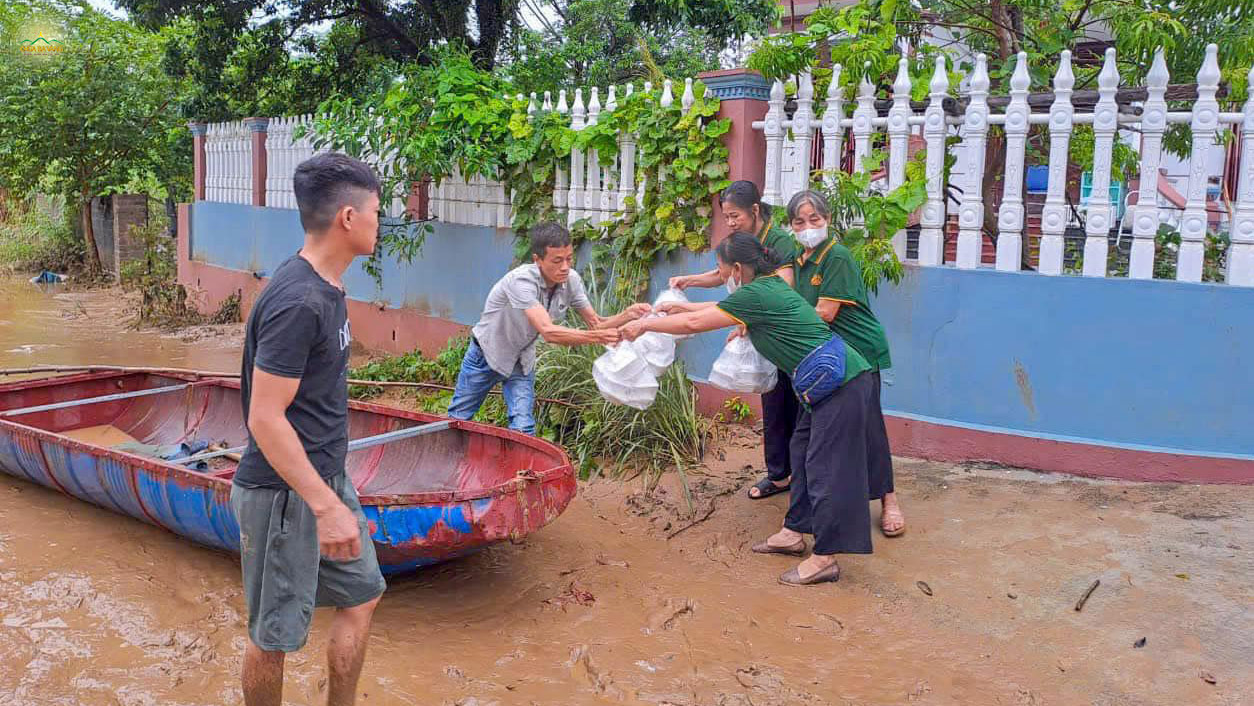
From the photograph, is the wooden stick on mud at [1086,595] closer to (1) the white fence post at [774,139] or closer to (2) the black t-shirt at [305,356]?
(2) the black t-shirt at [305,356]

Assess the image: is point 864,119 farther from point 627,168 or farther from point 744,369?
point 744,369

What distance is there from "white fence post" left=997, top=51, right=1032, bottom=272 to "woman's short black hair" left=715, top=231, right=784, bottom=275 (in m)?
1.76

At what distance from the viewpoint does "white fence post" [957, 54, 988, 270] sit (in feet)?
19.5

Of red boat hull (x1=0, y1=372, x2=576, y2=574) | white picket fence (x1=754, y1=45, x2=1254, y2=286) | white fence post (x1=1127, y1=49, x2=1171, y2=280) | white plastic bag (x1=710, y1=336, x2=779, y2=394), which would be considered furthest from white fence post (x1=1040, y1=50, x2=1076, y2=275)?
red boat hull (x1=0, y1=372, x2=576, y2=574)

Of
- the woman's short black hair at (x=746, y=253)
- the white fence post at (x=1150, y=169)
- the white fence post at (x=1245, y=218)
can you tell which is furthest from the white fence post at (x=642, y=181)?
the white fence post at (x=1245, y=218)

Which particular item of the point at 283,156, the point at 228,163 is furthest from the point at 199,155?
the point at 283,156

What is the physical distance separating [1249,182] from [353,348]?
766 cm

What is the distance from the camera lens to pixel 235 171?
43.2 feet

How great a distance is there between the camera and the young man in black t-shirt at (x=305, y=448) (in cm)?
285

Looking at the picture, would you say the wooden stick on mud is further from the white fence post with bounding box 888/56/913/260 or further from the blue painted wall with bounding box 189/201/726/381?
the blue painted wall with bounding box 189/201/726/381

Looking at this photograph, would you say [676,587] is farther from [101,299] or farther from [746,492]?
[101,299]

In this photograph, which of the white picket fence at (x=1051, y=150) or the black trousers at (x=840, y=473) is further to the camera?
the white picket fence at (x=1051, y=150)

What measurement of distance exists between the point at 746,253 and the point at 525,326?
4.75 ft

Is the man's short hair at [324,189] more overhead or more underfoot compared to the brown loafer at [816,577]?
more overhead
